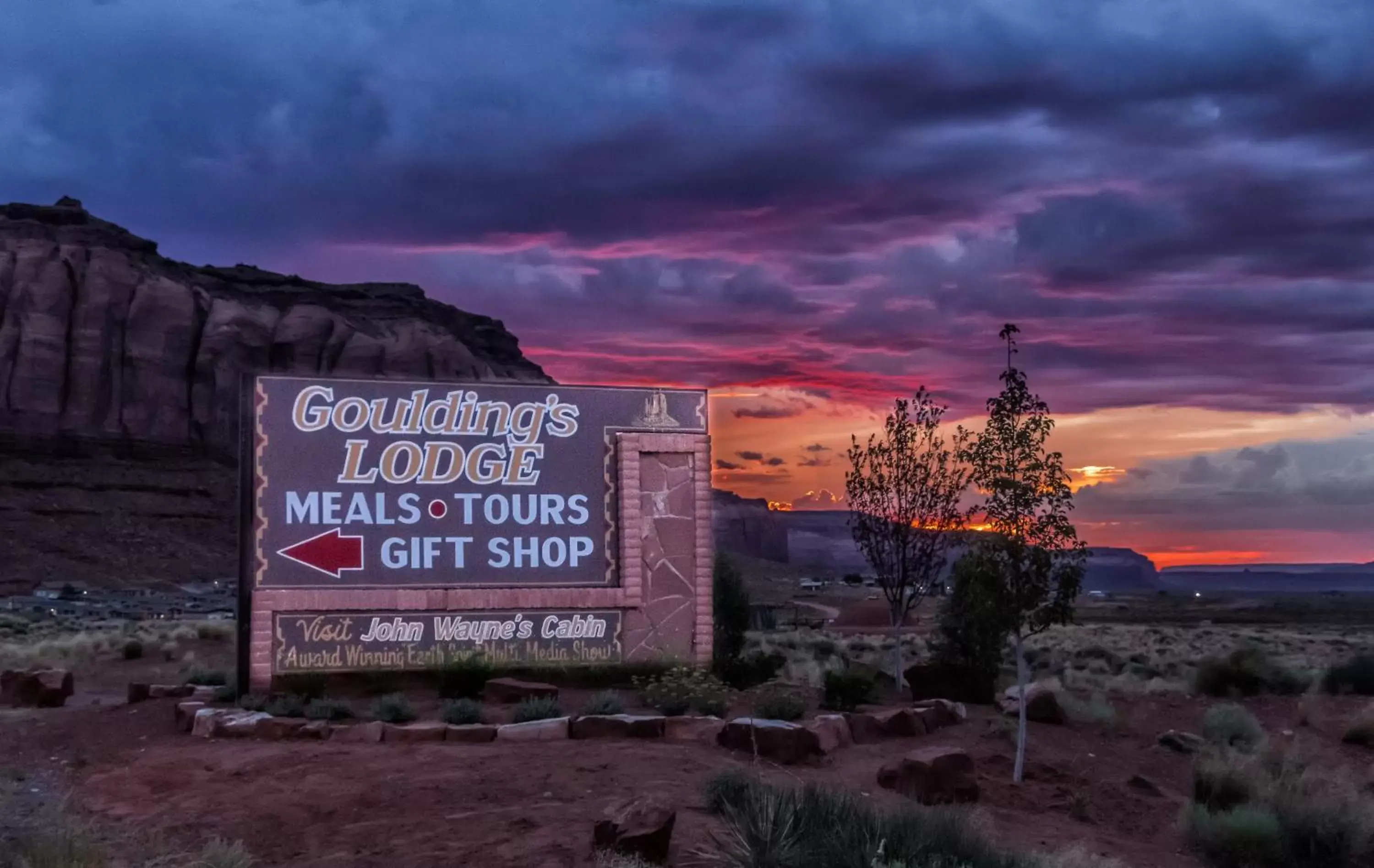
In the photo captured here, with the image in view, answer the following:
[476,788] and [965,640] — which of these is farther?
[965,640]

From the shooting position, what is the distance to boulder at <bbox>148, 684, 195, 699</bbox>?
19938 millimetres

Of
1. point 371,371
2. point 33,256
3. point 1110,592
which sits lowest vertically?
point 1110,592

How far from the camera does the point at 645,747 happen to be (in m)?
14.8

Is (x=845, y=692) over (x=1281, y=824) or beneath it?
over

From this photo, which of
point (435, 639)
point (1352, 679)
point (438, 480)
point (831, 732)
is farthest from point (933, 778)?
point (1352, 679)

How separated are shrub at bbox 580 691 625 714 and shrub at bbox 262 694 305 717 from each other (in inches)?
144

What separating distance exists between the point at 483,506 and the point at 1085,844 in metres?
10.9

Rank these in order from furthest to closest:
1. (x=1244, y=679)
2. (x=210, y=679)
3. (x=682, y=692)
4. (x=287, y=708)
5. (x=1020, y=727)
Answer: (x=1244, y=679)
(x=210, y=679)
(x=682, y=692)
(x=287, y=708)
(x=1020, y=727)

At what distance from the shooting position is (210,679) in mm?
21094

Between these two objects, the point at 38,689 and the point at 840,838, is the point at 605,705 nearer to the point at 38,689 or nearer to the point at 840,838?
the point at 840,838

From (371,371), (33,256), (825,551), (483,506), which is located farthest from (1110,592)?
(483,506)

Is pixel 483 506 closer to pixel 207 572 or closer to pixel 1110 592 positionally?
pixel 207 572

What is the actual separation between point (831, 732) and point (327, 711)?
639cm

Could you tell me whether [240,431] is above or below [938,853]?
above
